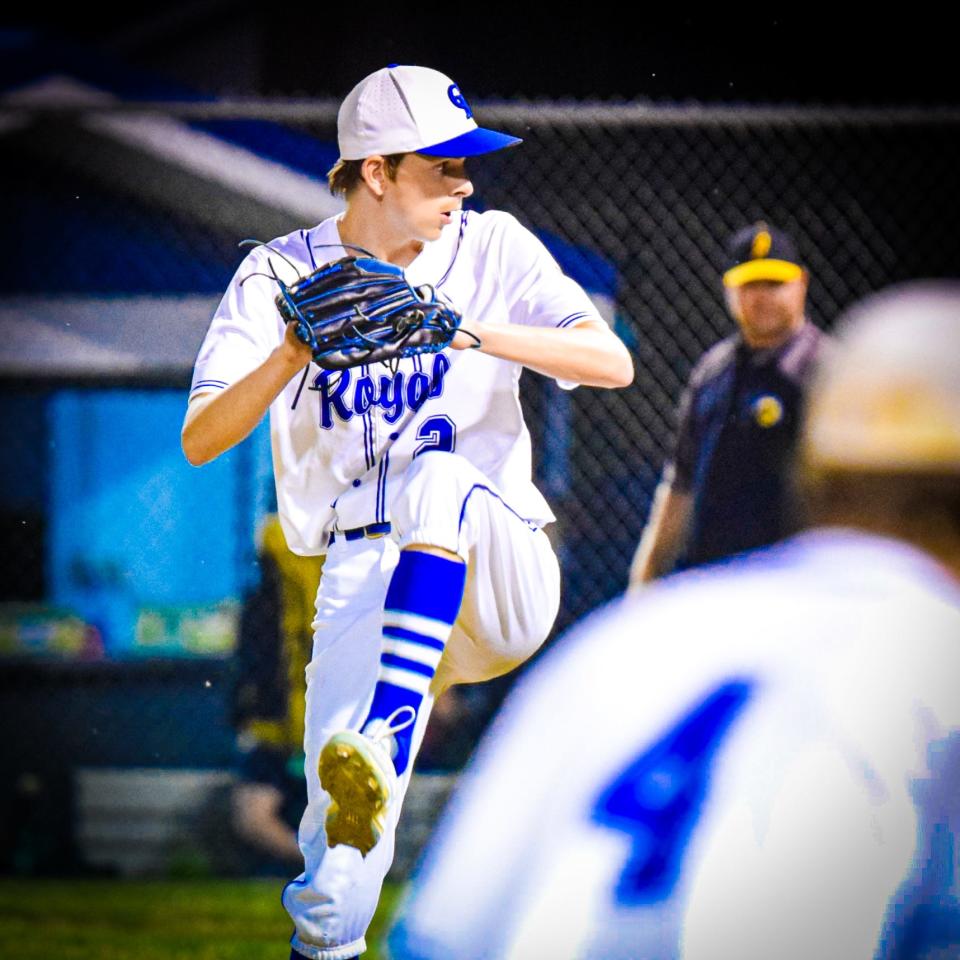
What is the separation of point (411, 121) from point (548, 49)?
1315mm

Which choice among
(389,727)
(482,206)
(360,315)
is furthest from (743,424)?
(389,727)

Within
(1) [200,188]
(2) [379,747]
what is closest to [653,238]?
(1) [200,188]

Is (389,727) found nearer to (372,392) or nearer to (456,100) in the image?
(372,392)

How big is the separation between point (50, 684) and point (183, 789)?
79 centimetres

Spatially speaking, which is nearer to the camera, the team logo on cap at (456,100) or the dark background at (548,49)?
the team logo on cap at (456,100)

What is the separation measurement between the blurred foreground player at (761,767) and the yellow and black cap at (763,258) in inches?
110

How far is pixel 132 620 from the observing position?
4.77 meters

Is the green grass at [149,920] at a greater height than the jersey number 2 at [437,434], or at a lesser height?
lesser

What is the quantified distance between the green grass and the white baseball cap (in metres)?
2.10

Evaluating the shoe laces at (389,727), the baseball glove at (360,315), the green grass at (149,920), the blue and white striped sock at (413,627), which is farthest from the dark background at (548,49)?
the green grass at (149,920)

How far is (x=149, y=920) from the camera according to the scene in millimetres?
3945

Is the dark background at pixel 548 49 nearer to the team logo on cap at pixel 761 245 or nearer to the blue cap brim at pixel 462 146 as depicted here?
the team logo on cap at pixel 761 245

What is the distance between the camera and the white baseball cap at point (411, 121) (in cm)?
296

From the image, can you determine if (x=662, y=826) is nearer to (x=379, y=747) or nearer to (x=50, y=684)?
(x=379, y=747)
